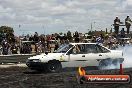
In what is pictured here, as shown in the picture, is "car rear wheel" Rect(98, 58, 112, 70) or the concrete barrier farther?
the concrete barrier

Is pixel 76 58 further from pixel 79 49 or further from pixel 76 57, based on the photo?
pixel 79 49

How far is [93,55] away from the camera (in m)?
18.8

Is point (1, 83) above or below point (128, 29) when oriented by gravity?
below

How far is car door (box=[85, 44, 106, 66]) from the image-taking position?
736 inches

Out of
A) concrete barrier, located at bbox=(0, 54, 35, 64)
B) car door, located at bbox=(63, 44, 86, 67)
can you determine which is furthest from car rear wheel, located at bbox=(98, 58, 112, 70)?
A: concrete barrier, located at bbox=(0, 54, 35, 64)

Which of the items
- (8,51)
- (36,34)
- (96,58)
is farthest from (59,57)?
(36,34)

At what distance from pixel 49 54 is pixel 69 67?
3.67ft

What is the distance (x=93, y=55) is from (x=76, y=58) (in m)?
0.86

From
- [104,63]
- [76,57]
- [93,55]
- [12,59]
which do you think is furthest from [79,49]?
[12,59]

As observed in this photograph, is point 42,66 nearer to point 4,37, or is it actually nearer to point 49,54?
point 49,54

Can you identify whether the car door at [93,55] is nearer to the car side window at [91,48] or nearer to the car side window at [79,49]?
the car side window at [91,48]

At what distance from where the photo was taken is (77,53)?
18.6 metres

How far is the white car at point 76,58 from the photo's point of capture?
18.3 meters

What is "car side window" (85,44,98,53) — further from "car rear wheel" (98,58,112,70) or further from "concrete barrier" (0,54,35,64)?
"concrete barrier" (0,54,35,64)
